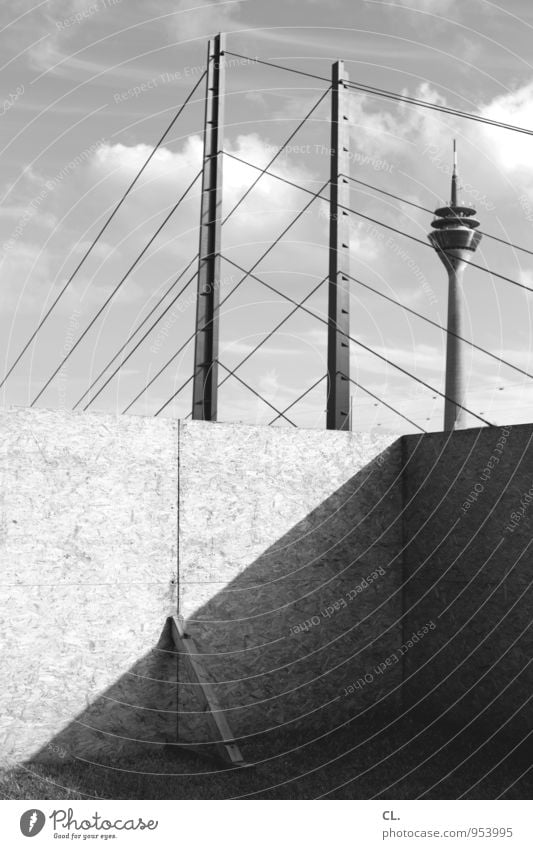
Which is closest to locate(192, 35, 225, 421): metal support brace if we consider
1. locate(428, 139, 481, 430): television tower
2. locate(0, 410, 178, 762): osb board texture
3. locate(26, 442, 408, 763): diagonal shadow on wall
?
locate(0, 410, 178, 762): osb board texture

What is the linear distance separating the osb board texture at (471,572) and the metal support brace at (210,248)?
2482mm

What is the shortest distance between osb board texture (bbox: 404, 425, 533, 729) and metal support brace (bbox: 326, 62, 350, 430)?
90 centimetres

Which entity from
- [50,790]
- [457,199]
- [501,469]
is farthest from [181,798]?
[457,199]

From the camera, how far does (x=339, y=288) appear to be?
10023 millimetres

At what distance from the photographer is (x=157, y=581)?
8242 millimetres

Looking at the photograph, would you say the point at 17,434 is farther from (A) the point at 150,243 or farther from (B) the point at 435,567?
(B) the point at 435,567

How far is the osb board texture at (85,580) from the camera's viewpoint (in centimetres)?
756

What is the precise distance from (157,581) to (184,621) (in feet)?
1.58

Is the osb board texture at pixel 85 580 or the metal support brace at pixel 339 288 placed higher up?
the metal support brace at pixel 339 288

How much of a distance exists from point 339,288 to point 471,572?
359 centimetres

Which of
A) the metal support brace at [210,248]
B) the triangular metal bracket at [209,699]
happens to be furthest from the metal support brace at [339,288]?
the triangular metal bracket at [209,699]

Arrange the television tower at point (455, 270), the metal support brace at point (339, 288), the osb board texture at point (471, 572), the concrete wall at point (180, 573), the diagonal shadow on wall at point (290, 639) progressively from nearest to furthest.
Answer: the concrete wall at point (180, 573) < the diagonal shadow on wall at point (290, 639) < the osb board texture at point (471, 572) < the metal support brace at point (339, 288) < the television tower at point (455, 270)

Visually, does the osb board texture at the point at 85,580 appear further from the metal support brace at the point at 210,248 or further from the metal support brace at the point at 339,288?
the metal support brace at the point at 339,288

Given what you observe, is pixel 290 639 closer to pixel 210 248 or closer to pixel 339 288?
pixel 339 288
